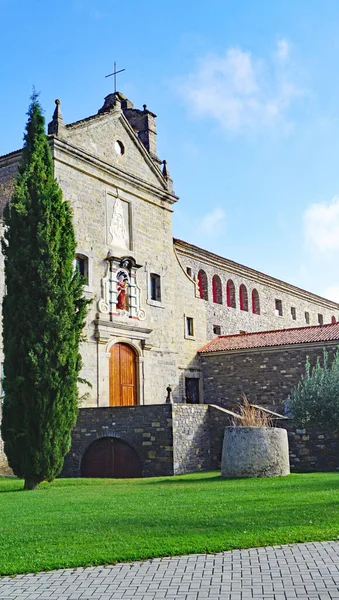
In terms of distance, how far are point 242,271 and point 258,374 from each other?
11630mm

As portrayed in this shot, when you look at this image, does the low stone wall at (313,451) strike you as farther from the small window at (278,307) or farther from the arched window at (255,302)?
the small window at (278,307)

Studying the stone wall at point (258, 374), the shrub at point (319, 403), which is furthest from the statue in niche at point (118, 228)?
the shrub at point (319, 403)

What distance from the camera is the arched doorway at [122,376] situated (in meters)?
25.4

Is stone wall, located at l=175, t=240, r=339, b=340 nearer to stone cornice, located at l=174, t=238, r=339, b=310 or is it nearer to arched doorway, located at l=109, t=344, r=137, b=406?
stone cornice, located at l=174, t=238, r=339, b=310

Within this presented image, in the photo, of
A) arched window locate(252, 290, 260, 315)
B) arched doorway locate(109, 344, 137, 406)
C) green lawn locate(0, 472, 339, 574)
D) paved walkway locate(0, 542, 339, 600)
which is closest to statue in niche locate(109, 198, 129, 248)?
arched doorway locate(109, 344, 137, 406)

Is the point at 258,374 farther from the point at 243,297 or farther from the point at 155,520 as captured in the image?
the point at 155,520

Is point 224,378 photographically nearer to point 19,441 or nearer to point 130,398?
point 130,398

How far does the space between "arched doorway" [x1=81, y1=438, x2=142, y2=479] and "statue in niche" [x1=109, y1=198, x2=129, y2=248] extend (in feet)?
29.4

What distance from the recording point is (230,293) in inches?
1502

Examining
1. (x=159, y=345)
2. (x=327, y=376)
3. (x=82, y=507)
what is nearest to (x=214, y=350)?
(x=159, y=345)

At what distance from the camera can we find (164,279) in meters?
29.1

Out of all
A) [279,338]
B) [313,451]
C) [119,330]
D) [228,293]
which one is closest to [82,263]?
[119,330]

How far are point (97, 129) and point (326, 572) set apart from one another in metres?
22.9

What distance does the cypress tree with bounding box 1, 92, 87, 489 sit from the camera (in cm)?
1631
